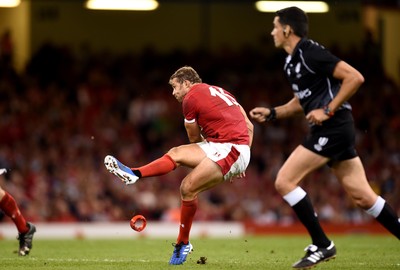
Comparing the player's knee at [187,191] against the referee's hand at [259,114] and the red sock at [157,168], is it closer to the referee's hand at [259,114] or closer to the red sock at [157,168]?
the red sock at [157,168]

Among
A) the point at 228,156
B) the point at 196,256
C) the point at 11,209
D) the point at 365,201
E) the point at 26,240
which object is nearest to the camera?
the point at 365,201

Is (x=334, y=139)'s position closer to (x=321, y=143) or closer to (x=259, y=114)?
(x=321, y=143)

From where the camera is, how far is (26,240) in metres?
11.9

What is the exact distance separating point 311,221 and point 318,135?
0.84 m

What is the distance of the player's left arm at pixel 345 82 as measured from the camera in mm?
9125

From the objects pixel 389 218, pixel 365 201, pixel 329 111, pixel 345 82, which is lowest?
pixel 389 218

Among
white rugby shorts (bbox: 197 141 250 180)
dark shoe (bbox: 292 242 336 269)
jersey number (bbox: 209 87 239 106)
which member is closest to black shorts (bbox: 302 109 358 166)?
dark shoe (bbox: 292 242 336 269)

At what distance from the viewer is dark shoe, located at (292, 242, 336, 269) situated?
930cm

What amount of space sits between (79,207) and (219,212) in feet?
10.2

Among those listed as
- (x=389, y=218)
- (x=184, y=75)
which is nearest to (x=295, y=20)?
(x=184, y=75)

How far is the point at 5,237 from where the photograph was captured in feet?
61.7

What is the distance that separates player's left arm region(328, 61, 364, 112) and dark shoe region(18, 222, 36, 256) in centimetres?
449

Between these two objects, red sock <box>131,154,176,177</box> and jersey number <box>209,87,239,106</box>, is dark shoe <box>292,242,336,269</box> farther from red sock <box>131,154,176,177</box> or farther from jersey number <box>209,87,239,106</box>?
jersey number <box>209,87,239,106</box>

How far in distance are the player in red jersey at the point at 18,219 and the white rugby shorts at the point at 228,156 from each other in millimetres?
2587
